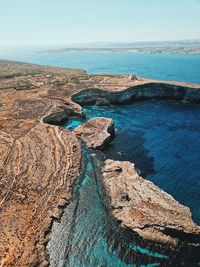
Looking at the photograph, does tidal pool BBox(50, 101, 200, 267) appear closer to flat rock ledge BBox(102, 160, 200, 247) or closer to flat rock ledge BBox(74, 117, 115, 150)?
flat rock ledge BBox(102, 160, 200, 247)

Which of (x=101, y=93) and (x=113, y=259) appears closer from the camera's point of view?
(x=113, y=259)

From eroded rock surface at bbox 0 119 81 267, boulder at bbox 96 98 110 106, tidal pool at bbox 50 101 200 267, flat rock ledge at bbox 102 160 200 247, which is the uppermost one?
eroded rock surface at bbox 0 119 81 267

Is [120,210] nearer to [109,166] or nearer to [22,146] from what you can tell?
[109,166]

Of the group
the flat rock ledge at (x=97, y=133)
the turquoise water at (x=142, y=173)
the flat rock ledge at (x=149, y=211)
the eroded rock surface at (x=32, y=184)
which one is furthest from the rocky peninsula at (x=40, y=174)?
the turquoise water at (x=142, y=173)

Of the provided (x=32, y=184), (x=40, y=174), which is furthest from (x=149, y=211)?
(x=40, y=174)

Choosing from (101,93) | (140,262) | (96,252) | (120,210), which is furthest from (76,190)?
(101,93)

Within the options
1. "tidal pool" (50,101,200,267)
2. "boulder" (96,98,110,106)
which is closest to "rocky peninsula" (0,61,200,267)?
"boulder" (96,98,110,106)

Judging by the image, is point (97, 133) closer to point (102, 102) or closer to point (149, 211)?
point (149, 211)
